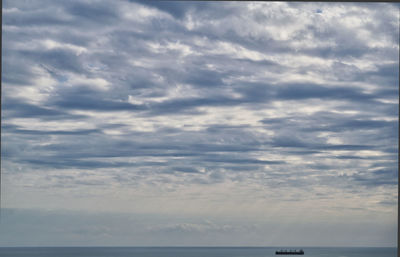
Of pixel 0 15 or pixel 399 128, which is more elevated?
pixel 0 15

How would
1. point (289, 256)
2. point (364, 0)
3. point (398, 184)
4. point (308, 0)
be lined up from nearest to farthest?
point (398, 184) < point (364, 0) < point (308, 0) < point (289, 256)

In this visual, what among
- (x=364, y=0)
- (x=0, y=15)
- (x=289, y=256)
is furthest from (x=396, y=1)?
(x=289, y=256)

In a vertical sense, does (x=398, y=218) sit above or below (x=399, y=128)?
below

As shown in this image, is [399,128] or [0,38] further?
[399,128]

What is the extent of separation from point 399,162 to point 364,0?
1711mm

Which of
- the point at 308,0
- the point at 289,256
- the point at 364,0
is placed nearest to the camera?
the point at 364,0

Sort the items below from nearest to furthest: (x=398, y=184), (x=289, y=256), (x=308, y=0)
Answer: (x=398, y=184) < (x=308, y=0) < (x=289, y=256)

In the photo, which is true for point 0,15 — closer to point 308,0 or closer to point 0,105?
point 0,105

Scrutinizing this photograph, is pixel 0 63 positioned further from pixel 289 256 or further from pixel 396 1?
pixel 289 256

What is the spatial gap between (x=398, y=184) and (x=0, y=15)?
4218 millimetres

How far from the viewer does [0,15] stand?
4.82m

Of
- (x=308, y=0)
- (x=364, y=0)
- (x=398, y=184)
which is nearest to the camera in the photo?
(x=398, y=184)

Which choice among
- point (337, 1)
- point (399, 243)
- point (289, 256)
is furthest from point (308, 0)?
point (289, 256)

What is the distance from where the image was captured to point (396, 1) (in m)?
5.25
